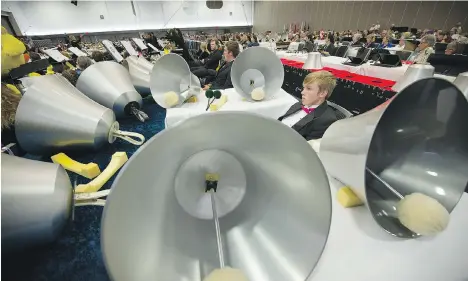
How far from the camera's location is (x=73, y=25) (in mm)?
11789

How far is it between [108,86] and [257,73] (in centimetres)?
137

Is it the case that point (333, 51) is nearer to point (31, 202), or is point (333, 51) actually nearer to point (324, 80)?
point (324, 80)

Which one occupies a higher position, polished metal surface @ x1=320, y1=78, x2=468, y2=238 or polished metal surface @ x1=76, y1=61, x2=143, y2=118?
polished metal surface @ x1=320, y1=78, x2=468, y2=238

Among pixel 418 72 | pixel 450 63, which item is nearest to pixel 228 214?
pixel 418 72

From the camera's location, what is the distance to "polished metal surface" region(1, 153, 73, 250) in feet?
2.53

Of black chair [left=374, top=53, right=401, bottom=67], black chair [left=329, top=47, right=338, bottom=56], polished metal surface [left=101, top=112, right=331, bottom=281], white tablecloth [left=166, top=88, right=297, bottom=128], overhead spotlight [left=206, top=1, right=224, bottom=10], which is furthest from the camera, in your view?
overhead spotlight [left=206, top=1, right=224, bottom=10]

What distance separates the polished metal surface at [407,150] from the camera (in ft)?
1.91

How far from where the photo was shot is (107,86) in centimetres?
203

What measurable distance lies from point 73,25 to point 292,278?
1572 centimetres

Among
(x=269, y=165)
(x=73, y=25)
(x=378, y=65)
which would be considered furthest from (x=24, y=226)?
(x=73, y=25)

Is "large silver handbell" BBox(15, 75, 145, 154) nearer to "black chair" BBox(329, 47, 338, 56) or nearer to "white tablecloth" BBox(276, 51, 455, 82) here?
"white tablecloth" BBox(276, 51, 455, 82)

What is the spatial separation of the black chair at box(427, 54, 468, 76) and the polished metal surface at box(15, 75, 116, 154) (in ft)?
9.15

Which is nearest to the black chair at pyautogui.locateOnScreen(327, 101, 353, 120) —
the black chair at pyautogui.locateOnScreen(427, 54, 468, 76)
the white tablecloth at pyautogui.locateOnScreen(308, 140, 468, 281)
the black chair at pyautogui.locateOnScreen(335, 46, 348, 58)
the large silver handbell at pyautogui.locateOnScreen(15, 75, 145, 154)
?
the white tablecloth at pyautogui.locateOnScreen(308, 140, 468, 281)

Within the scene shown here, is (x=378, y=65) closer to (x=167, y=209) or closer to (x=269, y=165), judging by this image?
(x=269, y=165)
